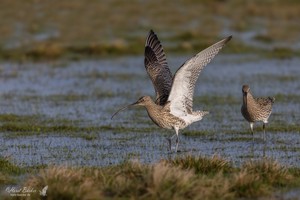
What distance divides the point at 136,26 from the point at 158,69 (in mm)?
21891

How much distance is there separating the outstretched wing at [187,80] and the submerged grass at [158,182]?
7.50 ft

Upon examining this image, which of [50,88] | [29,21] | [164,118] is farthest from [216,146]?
[29,21]

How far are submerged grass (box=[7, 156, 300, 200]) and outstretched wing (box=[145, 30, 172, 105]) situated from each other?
122 inches

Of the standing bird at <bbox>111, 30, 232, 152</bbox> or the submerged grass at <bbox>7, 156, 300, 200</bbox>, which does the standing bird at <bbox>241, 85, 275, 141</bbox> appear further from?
the submerged grass at <bbox>7, 156, 300, 200</bbox>

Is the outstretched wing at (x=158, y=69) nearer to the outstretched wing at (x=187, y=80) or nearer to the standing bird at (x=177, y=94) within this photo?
the standing bird at (x=177, y=94)

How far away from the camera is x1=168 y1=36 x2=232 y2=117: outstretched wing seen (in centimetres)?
1306

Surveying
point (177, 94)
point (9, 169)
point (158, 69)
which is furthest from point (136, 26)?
point (9, 169)

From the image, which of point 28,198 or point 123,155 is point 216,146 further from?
point 28,198

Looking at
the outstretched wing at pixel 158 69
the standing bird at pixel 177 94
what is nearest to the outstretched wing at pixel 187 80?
the standing bird at pixel 177 94

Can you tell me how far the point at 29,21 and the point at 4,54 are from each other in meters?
7.85

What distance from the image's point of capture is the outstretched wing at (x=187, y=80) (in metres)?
13.1

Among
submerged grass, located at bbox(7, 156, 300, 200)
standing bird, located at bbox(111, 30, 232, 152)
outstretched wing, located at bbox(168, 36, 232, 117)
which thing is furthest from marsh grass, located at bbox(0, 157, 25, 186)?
outstretched wing, located at bbox(168, 36, 232, 117)

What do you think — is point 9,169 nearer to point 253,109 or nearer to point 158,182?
point 158,182

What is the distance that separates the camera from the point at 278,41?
107ft
